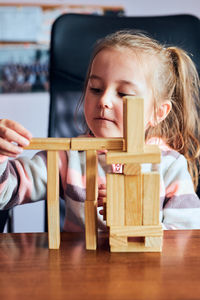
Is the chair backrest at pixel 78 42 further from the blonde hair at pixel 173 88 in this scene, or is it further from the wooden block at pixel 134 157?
the wooden block at pixel 134 157

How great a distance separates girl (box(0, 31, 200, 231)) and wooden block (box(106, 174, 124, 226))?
0.24 m

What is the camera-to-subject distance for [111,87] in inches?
40.3

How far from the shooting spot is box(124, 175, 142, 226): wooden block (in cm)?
68

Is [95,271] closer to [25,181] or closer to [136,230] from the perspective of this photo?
[136,230]

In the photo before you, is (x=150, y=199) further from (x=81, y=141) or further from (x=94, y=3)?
(x=94, y=3)

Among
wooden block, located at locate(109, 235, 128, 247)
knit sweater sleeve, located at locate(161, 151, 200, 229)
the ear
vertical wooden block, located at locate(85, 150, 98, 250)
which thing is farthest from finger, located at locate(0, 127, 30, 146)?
the ear

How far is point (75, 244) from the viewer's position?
75 centimetres

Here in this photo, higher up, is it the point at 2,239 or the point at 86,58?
the point at 86,58

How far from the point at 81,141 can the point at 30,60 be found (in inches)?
84.5

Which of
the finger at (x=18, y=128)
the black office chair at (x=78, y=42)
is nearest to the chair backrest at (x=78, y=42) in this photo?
the black office chair at (x=78, y=42)

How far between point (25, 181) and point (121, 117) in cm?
29

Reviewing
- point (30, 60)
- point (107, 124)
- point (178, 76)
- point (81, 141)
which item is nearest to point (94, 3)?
point (30, 60)

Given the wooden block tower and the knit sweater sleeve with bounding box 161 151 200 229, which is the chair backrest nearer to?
the knit sweater sleeve with bounding box 161 151 200 229

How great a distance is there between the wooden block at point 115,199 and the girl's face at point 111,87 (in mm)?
333
